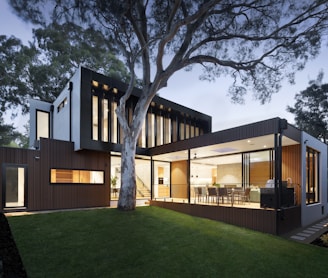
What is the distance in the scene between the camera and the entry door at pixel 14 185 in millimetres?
9984

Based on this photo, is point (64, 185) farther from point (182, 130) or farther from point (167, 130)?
point (182, 130)

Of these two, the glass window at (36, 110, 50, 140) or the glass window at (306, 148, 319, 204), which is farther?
the glass window at (36, 110, 50, 140)

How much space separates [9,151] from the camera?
1005cm

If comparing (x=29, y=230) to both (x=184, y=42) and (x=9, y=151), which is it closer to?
(x=9, y=151)

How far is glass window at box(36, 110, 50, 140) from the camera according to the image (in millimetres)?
15227

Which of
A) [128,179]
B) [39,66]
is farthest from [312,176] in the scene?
[39,66]

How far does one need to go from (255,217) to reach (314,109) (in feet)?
65.5

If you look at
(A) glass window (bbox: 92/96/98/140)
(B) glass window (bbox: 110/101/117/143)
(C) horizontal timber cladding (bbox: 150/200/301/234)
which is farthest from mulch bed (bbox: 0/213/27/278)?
(B) glass window (bbox: 110/101/117/143)

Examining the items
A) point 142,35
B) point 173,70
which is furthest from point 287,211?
point 142,35

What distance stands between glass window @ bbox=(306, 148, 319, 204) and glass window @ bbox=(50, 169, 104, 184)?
385 inches

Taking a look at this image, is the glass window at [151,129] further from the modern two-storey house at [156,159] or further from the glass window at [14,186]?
the glass window at [14,186]

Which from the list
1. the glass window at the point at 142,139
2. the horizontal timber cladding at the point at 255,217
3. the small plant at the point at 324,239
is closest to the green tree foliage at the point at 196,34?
the horizontal timber cladding at the point at 255,217

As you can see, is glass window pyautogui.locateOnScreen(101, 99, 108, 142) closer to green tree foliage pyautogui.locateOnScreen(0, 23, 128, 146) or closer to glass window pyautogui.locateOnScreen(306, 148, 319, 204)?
green tree foliage pyautogui.locateOnScreen(0, 23, 128, 146)

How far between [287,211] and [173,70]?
7.10m
